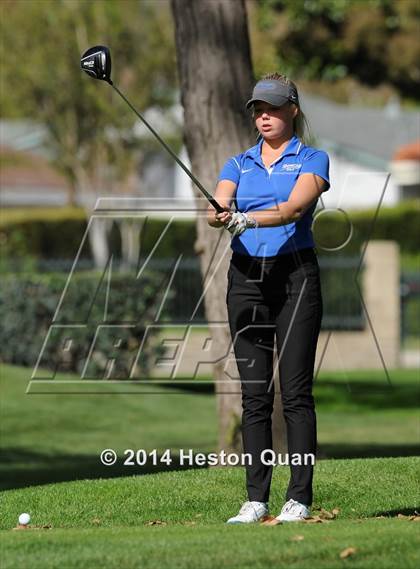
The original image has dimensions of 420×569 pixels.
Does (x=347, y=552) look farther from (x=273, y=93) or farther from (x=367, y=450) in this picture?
(x=367, y=450)

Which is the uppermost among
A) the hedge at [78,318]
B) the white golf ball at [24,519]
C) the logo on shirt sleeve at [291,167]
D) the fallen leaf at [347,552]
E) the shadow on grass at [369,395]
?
the hedge at [78,318]

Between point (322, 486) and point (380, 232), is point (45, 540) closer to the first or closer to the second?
point (322, 486)

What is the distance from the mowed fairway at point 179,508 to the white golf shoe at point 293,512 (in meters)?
0.17

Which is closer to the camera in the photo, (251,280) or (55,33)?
(251,280)

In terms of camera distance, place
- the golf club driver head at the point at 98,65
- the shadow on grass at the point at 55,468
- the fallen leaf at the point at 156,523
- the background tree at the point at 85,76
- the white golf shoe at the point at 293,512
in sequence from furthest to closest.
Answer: the background tree at the point at 85,76, the shadow on grass at the point at 55,468, the fallen leaf at the point at 156,523, the golf club driver head at the point at 98,65, the white golf shoe at the point at 293,512

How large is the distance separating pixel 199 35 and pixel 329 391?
428 inches

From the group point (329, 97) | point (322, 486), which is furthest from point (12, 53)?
point (329, 97)

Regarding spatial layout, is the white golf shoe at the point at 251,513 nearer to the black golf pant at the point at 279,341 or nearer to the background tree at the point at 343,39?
the black golf pant at the point at 279,341

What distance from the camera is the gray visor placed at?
7152 mm

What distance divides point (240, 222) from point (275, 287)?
413mm

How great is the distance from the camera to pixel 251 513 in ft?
23.5

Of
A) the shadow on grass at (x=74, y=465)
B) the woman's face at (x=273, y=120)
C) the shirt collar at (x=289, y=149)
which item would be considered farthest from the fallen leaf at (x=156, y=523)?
the shadow on grass at (x=74, y=465)

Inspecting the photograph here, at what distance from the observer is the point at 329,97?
7525 centimetres

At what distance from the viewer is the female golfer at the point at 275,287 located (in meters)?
7.02
